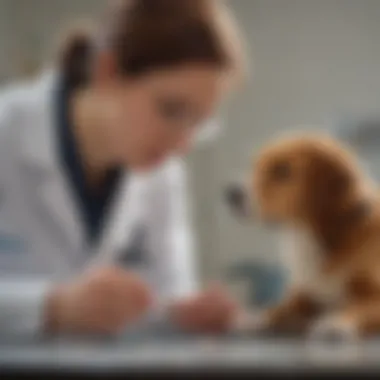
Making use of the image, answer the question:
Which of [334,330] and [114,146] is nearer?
[334,330]

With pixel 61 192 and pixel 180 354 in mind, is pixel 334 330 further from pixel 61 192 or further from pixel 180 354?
pixel 61 192

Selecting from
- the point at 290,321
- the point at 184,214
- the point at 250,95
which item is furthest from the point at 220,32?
the point at 290,321

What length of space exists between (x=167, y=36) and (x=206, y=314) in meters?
0.31

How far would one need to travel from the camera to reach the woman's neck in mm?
1013

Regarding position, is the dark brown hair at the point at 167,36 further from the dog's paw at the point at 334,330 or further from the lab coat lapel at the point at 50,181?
the dog's paw at the point at 334,330

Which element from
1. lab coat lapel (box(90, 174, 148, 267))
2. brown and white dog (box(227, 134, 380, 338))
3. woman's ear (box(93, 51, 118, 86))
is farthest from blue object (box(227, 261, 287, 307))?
woman's ear (box(93, 51, 118, 86))

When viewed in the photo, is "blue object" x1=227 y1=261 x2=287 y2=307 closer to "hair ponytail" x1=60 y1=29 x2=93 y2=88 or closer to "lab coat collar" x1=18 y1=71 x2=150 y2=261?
"lab coat collar" x1=18 y1=71 x2=150 y2=261

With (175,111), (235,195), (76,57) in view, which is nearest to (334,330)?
(235,195)

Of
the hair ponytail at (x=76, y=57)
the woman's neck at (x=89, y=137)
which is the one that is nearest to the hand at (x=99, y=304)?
the woman's neck at (x=89, y=137)

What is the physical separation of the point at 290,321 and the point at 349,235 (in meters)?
0.11

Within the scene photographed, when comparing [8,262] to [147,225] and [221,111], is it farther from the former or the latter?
[221,111]

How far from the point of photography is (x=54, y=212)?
100 cm

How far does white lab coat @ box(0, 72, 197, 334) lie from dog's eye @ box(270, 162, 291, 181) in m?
0.11

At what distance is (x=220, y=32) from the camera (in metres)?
0.99
